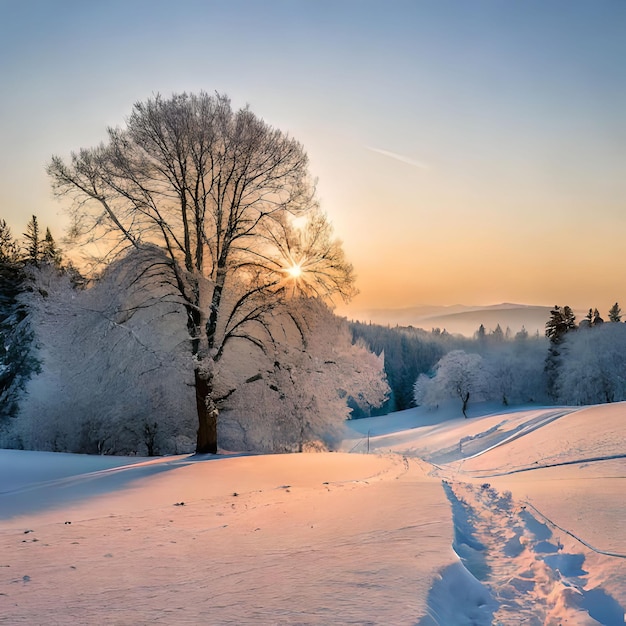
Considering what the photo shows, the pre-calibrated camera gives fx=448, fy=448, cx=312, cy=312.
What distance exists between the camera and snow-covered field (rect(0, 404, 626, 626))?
3.10 meters

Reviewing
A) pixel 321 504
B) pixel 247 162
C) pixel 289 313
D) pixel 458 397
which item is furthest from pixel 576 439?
pixel 458 397

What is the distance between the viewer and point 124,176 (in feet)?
41.7

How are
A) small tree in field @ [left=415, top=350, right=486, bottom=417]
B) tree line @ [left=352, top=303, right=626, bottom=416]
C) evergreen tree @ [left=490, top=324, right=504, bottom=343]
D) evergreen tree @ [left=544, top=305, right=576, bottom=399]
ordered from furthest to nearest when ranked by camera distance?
1. evergreen tree @ [left=490, top=324, right=504, bottom=343]
2. small tree in field @ [left=415, top=350, right=486, bottom=417]
3. evergreen tree @ [left=544, top=305, right=576, bottom=399]
4. tree line @ [left=352, top=303, right=626, bottom=416]

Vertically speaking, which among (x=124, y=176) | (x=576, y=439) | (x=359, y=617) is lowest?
(x=576, y=439)

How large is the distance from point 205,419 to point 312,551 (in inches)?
404

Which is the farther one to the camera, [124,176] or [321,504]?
[124,176]

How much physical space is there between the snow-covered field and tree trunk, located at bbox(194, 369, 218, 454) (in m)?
4.43

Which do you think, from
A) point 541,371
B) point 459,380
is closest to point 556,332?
point 541,371

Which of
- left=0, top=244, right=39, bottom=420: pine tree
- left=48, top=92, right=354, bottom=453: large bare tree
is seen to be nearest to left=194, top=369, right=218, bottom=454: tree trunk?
left=48, top=92, right=354, bottom=453: large bare tree

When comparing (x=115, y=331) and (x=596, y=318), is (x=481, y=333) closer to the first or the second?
(x=596, y=318)

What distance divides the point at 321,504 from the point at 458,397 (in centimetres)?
7000

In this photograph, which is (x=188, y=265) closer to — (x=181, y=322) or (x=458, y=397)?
(x=181, y=322)

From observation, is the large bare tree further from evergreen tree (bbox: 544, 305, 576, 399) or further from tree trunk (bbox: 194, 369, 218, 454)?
evergreen tree (bbox: 544, 305, 576, 399)

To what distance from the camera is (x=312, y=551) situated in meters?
4.24
